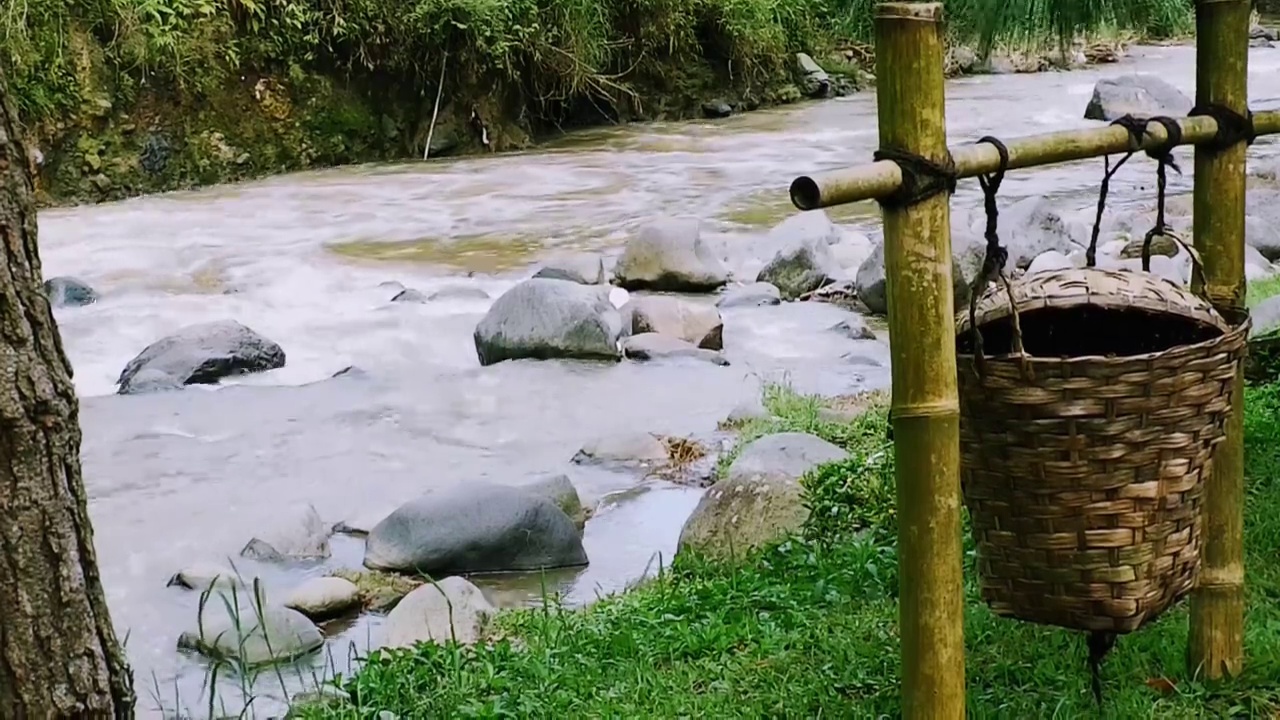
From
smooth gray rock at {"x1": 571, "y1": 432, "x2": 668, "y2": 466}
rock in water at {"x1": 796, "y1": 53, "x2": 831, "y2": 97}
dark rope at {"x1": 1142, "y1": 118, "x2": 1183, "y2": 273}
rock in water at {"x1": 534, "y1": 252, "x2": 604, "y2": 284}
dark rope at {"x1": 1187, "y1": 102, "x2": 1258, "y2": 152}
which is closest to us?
dark rope at {"x1": 1142, "y1": 118, "x2": 1183, "y2": 273}

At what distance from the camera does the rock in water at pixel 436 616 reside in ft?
12.1

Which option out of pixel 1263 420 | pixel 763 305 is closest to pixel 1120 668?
pixel 1263 420

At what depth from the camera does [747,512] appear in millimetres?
4148

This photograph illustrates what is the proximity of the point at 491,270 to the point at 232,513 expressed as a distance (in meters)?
4.33

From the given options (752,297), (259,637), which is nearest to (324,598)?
(259,637)

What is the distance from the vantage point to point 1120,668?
261cm

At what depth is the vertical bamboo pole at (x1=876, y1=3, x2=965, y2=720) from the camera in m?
1.78

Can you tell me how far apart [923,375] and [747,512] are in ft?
7.68

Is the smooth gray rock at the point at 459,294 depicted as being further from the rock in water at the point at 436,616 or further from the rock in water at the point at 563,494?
the rock in water at the point at 436,616

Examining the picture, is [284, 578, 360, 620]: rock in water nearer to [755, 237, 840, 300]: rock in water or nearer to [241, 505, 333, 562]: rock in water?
[241, 505, 333, 562]: rock in water

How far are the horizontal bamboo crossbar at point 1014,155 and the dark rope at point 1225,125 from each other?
0.05 feet

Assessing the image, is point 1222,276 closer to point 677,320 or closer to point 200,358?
point 677,320

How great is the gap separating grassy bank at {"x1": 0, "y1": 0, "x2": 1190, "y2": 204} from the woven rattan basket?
9.73 metres

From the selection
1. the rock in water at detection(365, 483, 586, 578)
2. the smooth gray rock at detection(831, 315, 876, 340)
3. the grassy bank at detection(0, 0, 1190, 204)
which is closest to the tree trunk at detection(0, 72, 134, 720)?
the rock in water at detection(365, 483, 586, 578)
